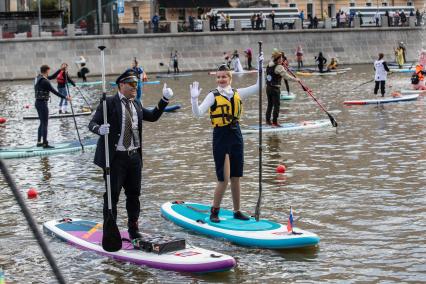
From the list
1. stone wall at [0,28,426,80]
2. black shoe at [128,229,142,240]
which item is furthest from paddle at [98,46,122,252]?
stone wall at [0,28,426,80]

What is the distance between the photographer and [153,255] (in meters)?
9.48

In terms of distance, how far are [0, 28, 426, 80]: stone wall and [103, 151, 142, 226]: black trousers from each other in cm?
4153

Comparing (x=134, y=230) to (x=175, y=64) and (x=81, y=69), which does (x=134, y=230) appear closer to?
(x=81, y=69)

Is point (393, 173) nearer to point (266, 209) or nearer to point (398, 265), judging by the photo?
point (266, 209)

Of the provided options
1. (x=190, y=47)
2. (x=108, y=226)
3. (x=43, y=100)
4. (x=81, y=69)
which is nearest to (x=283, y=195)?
(x=108, y=226)

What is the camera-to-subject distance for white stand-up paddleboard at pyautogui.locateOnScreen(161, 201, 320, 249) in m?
9.90

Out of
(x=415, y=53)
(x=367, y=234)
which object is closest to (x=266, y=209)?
(x=367, y=234)

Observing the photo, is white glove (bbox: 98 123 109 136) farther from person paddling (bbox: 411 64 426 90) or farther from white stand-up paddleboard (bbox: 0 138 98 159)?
person paddling (bbox: 411 64 426 90)

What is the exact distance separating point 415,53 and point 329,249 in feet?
183

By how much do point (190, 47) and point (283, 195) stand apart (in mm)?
43495

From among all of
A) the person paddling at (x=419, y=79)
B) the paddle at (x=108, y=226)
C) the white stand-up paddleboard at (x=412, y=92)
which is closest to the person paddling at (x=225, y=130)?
the paddle at (x=108, y=226)

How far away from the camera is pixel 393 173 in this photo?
1445 centimetres

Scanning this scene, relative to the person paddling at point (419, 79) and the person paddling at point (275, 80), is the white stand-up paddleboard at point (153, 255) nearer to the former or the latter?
the person paddling at point (275, 80)

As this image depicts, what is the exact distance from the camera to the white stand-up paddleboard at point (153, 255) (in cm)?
909
